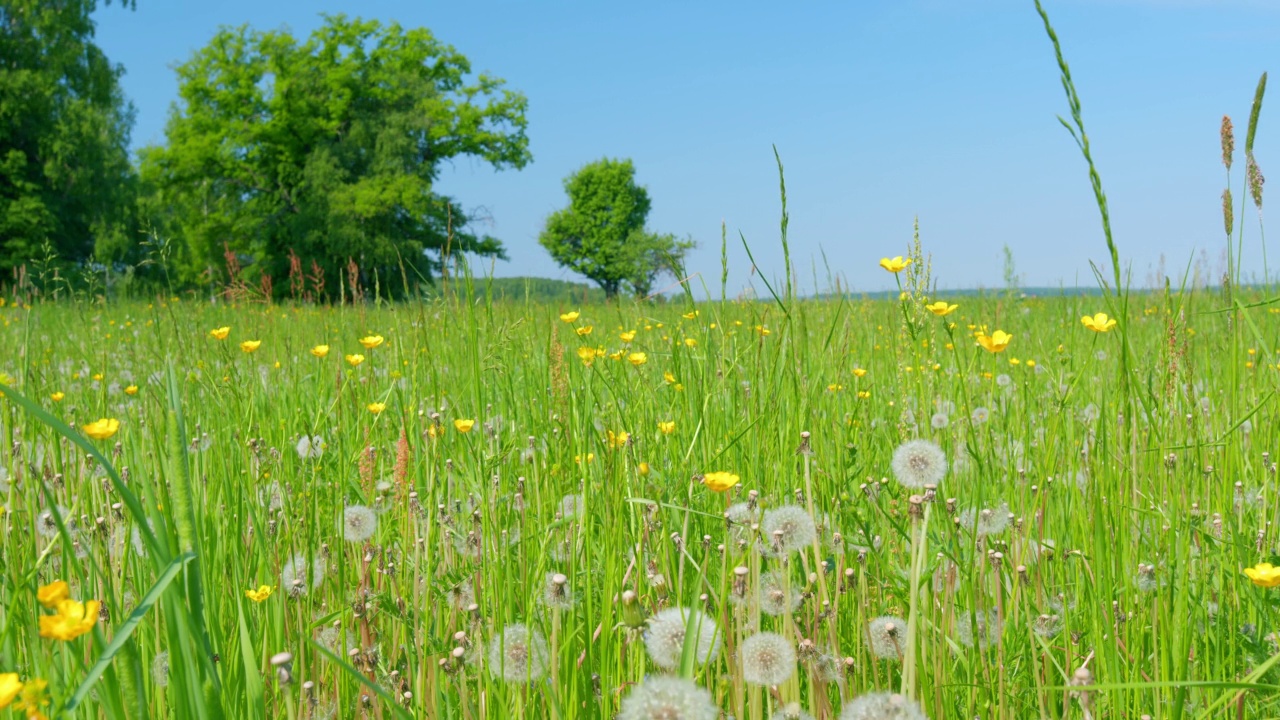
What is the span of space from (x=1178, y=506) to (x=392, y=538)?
5.16 ft

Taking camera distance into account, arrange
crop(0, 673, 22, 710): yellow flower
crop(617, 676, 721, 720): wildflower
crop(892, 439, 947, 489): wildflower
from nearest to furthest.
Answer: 1. crop(0, 673, 22, 710): yellow flower
2. crop(617, 676, 721, 720): wildflower
3. crop(892, 439, 947, 489): wildflower

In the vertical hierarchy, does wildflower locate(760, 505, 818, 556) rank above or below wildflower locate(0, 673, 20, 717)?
below

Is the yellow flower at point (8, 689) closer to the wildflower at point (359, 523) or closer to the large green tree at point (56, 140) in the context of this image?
the wildflower at point (359, 523)

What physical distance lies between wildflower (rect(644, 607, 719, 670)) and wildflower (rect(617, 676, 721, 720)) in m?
0.16

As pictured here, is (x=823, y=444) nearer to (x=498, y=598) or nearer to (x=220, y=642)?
(x=498, y=598)

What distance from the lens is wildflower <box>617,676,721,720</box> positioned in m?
0.80

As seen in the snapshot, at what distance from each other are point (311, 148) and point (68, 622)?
1469 inches

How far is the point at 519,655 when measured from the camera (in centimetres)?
113

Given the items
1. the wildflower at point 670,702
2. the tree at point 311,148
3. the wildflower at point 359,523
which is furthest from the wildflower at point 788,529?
the tree at point 311,148

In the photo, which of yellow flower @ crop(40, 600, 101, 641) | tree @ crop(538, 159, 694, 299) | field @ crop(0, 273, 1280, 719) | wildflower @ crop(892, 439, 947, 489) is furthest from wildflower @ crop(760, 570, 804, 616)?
tree @ crop(538, 159, 694, 299)

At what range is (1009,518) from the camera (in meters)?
1.56

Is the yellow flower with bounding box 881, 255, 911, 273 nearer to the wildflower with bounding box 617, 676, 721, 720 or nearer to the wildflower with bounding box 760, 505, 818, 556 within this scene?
the wildflower with bounding box 760, 505, 818, 556

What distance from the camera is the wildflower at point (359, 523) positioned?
1588mm

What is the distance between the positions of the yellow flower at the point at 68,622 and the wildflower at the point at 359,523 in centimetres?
89
